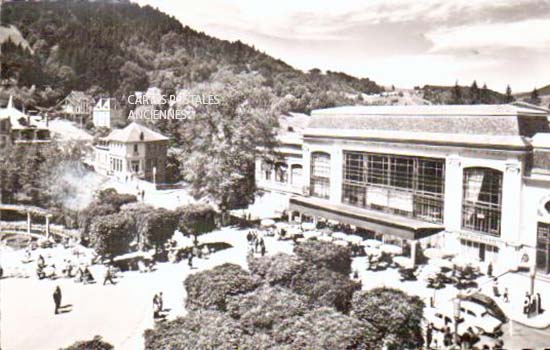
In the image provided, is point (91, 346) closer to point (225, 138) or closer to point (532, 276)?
point (532, 276)

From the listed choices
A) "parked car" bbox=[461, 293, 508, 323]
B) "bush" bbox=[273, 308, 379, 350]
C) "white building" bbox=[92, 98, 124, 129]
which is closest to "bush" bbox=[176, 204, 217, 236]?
"white building" bbox=[92, 98, 124, 129]

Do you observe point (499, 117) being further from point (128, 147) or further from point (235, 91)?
point (128, 147)

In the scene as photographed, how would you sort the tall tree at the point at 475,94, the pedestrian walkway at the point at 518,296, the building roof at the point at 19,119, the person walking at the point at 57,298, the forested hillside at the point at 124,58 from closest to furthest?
1. the pedestrian walkway at the point at 518,296
2. the person walking at the point at 57,298
3. the tall tree at the point at 475,94
4. the forested hillside at the point at 124,58
5. the building roof at the point at 19,119

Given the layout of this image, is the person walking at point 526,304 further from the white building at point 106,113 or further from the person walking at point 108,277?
the white building at point 106,113

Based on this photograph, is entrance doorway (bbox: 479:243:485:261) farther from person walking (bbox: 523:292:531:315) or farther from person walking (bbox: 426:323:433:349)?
person walking (bbox: 426:323:433:349)

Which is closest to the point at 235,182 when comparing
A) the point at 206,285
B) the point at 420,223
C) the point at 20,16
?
the point at 420,223

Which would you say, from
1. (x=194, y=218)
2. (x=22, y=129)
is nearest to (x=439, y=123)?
(x=194, y=218)

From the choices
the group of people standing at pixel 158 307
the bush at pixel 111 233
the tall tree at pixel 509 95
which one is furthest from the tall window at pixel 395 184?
the group of people standing at pixel 158 307
